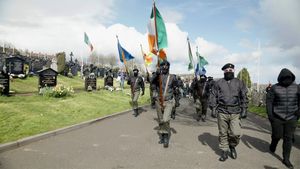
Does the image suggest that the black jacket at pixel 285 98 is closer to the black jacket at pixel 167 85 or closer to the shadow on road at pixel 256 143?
the shadow on road at pixel 256 143

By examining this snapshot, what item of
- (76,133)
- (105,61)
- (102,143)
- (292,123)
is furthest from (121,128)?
(105,61)

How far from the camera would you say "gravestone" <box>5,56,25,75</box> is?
23.0 m

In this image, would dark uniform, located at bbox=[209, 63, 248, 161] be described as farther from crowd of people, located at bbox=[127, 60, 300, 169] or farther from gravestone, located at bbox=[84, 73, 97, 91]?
gravestone, located at bbox=[84, 73, 97, 91]

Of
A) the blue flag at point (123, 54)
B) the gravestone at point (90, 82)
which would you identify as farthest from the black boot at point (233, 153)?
the gravestone at point (90, 82)

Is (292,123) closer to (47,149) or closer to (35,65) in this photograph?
(47,149)

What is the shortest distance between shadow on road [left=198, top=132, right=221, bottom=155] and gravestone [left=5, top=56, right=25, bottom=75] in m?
19.3

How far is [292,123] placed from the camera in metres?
5.75

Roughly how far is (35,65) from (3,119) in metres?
27.9

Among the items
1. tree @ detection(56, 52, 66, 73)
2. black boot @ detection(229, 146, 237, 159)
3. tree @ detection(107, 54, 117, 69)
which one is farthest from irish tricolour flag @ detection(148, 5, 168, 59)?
tree @ detection(107, 54, 117, 69)

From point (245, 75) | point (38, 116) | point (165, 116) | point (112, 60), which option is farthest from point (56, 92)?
point (112, 60)

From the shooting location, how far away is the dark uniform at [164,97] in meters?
7.18

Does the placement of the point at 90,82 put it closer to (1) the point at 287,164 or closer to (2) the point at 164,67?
(2) the point at 164,67

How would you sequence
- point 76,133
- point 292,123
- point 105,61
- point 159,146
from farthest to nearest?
1. point 105,61
2. point 76,133
3. point 159,146
4. point 292,123

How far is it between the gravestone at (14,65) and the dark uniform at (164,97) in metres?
19.1
